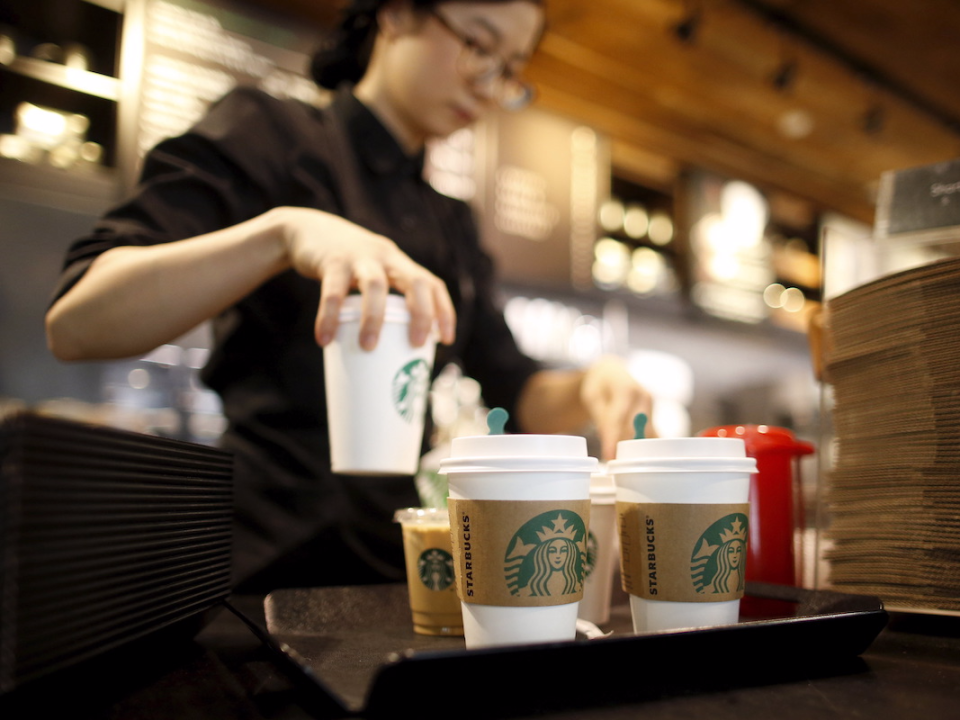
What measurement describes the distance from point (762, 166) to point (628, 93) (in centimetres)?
134

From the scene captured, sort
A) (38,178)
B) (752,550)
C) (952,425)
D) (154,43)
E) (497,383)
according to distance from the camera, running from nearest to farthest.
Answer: (952,425), (752,550), (497,383), (38,178), (154,43)

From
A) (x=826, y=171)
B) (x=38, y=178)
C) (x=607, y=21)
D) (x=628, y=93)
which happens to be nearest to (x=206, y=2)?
(x=38, y=178)

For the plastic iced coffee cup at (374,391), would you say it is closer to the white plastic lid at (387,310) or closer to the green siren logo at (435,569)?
the white plastic lid at (387,310)

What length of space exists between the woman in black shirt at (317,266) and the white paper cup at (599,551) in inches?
11.4

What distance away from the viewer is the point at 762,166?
4547mm

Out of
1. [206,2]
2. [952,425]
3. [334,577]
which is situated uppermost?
[206,2]

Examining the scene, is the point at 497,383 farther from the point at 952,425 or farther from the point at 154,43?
the point at 154,43

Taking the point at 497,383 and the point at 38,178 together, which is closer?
the point at 497,383

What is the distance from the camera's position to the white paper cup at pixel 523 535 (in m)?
0.65

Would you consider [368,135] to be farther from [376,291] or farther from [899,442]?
[899,442]

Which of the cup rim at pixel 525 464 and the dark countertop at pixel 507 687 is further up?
the cup rim at pixel 525 464

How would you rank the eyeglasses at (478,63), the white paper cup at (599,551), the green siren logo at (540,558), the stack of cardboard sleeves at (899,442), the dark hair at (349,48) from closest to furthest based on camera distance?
the green siren logo at (540,558) < the stack of cardboard sleeves at (899,442) < the white paper cup at (599,551) < the eyeglasses at (478,63) < the dark hair at (349,48)

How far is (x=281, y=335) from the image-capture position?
1352mm

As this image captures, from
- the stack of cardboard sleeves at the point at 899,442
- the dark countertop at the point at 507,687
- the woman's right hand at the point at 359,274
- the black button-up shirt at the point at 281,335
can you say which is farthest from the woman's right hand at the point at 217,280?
the stack of cardboard sleeves at the point at 899,442
